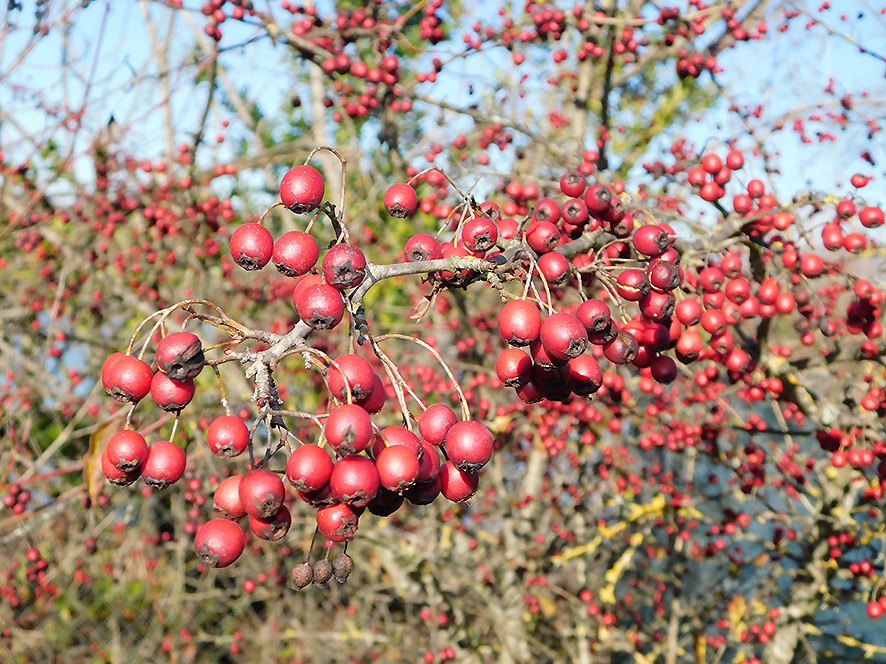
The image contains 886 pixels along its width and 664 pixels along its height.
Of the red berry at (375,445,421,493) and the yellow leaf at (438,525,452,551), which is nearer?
the red berry at (375,445,421,493)

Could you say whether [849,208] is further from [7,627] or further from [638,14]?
[7,627]

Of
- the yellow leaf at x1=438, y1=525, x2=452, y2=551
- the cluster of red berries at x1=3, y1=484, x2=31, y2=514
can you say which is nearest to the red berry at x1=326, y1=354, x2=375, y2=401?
the cluster of red berries at x1=3, y1=484, x2=31, y2=514

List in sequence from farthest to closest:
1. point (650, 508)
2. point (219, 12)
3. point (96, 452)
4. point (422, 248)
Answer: point (650, 508)
point (219, 12)
point (96, 452)
point (422, 248)

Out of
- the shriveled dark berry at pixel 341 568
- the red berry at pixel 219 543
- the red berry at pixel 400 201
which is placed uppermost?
the red berry at pixel 400 201

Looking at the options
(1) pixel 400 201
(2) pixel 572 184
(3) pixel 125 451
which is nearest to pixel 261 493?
(3) pixel 125 451

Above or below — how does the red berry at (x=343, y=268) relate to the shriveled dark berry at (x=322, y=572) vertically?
above

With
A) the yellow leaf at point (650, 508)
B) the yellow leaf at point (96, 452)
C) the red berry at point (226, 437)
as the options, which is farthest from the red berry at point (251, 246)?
the yellow leaf at point (650, 508)

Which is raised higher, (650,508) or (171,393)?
(171,393)

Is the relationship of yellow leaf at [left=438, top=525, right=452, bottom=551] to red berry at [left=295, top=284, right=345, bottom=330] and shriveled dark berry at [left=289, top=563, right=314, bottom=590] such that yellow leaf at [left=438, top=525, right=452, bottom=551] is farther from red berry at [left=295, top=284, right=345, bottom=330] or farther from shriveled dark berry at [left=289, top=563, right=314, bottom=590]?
red berry at [left=295, top=284, right=345, bottom=330]

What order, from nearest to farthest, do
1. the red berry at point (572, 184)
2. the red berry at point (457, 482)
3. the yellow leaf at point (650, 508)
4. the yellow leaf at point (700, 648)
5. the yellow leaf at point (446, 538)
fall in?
the red berry at point (457, 482)
the red berry at point (572, 184)
the yellow leaf at point (650, 508)
the yellow leaf at point (700, 648)
the yellow leaf at point (446, 538)

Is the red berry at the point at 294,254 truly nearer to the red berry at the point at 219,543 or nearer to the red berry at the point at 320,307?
the red berry at the point at 320,307

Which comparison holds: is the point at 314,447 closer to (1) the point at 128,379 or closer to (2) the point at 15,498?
(1) the point at 128,379

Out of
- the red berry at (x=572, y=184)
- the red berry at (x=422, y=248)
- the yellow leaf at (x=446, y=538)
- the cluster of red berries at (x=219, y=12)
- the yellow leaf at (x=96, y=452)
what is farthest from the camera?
the yellow leaf at (x=446, y=538)

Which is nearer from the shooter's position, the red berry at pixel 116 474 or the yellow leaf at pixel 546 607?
the red berry at pixel 116 474
